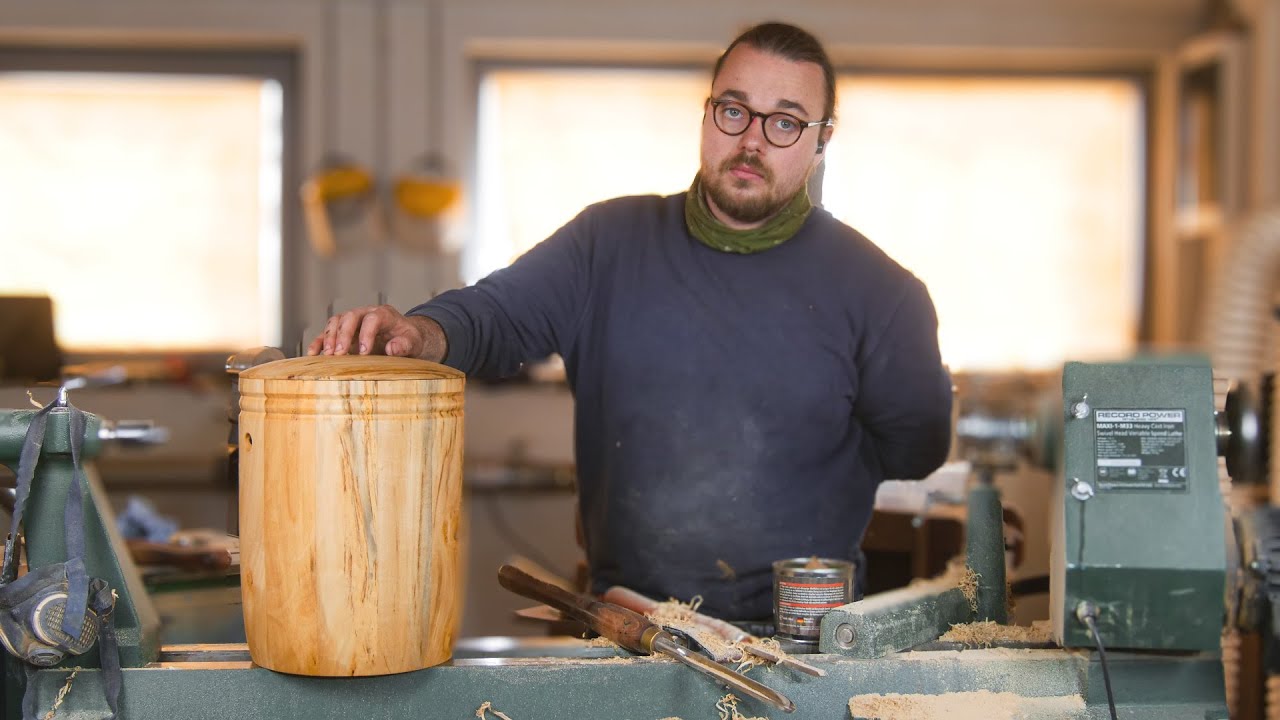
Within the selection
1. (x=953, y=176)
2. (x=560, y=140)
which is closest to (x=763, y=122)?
(x=560, y=140)

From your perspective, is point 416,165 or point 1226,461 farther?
point 416,165

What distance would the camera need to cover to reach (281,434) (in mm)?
1087

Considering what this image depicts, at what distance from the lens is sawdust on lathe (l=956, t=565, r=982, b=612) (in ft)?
4.56

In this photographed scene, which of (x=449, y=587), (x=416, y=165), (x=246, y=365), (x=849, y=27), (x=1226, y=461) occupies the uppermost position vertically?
(x=849, y=27)

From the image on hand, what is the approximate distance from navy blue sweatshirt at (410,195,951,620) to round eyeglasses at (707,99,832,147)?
0.18 metres

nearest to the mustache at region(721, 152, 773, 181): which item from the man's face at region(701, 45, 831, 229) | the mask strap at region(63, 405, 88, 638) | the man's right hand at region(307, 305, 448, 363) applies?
the man's face at region(701, 45, 831, 229)

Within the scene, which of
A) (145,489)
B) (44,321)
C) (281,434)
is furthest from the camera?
(145,489)

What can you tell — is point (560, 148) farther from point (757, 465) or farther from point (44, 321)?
point (757, 465)

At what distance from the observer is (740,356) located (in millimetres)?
1739

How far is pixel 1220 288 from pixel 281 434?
3161mm

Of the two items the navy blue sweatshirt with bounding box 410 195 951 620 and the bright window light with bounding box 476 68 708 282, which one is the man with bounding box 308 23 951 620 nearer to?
the navy blue sweatshirt with bounding box 410 195 951 620

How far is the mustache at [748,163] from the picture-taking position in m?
1.68

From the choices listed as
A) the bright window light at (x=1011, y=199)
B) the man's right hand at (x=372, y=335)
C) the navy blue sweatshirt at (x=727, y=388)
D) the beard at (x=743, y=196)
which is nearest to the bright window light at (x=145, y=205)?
the bright window light at (x=1011, y=199)

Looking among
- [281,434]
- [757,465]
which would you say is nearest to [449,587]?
[281,434]
